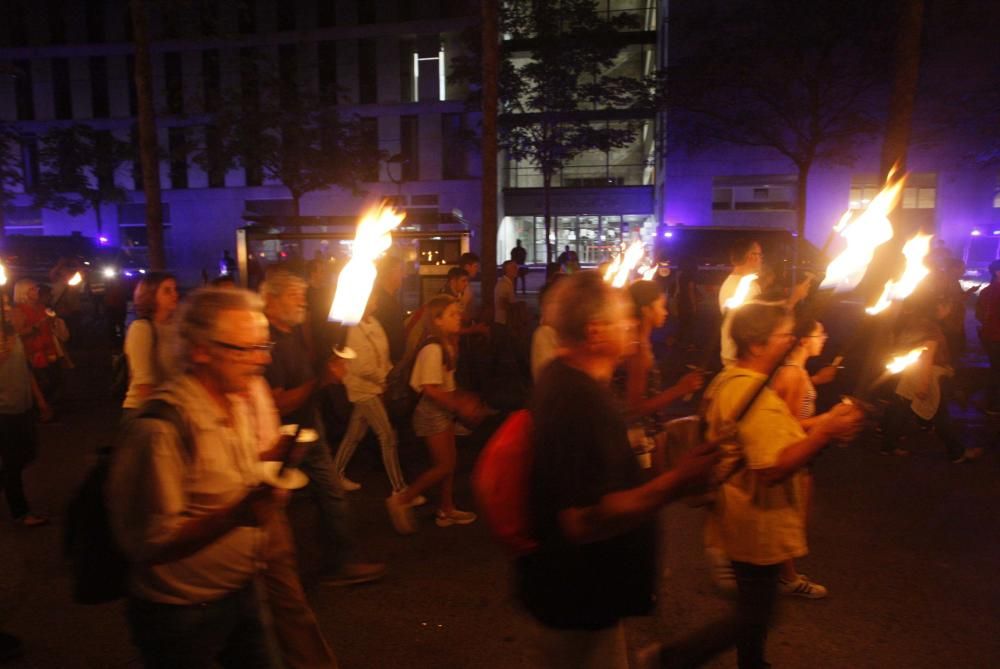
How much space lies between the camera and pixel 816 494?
6254mm

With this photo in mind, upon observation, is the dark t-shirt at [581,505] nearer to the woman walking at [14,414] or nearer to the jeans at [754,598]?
the jeans at [754,598]

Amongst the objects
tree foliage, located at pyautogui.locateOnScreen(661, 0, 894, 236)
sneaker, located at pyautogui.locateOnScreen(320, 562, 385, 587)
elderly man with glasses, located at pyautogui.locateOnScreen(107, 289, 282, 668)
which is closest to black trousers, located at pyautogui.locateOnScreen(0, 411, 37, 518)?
sneaker, located at pyautogui.locateOnScreen(320, 562, 385, 587)

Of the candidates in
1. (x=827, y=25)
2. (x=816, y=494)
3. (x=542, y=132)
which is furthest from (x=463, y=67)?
(x=816, y=494)

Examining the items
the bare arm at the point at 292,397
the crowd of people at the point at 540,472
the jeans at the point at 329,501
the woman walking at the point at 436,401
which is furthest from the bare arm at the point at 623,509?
the woman walking at the point at 436,401

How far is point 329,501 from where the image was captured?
4.41 meters

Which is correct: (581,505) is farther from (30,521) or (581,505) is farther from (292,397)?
(30,521)

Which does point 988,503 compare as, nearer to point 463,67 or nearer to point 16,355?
point 16,355

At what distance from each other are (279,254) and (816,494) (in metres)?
11.4

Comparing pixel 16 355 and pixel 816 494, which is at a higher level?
pixel 16 355

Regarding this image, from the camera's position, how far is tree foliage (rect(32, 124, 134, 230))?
38406 mm

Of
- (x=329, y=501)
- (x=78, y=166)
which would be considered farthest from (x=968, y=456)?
(x=78, y=166)

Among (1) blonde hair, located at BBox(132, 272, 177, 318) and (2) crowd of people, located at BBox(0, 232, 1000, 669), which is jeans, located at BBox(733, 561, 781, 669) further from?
(1) blonde hair, located at BBox(132, 272, 177, 318)

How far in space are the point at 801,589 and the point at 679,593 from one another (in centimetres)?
72

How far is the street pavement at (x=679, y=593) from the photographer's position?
3.89 meters
